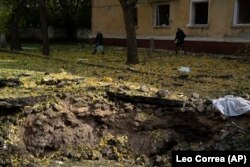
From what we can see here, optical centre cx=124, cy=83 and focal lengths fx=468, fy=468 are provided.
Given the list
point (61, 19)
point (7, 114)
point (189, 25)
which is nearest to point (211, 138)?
point (7, 114)

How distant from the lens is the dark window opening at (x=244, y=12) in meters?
25.2

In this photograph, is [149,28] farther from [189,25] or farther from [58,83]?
[58,83]

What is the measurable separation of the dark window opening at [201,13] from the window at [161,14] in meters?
2.86

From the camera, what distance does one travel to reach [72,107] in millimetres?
10719

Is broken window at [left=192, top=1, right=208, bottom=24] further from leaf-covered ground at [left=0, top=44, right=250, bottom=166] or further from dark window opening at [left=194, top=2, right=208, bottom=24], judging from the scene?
leaf-covered ground at [left=0, top=44, right=250, bottom=166]

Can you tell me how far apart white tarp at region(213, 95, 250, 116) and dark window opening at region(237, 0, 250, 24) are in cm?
1557

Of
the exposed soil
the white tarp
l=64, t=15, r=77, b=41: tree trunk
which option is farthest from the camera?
l=64, t=15, r=77, b=41: tree trunk

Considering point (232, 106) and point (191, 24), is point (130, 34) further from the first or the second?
point (232, 106)

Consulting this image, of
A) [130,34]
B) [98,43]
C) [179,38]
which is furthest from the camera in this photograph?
[98,43]

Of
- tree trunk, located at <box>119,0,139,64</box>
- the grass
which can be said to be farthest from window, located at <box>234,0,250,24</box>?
tree trunk, located at <box>119,0,139,64</box>

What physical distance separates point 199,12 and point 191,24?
90 cm

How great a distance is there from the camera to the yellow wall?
997 inches

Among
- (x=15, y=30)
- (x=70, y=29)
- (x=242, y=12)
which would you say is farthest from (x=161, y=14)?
(x=70, y=29)

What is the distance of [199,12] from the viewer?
91.8 ft
